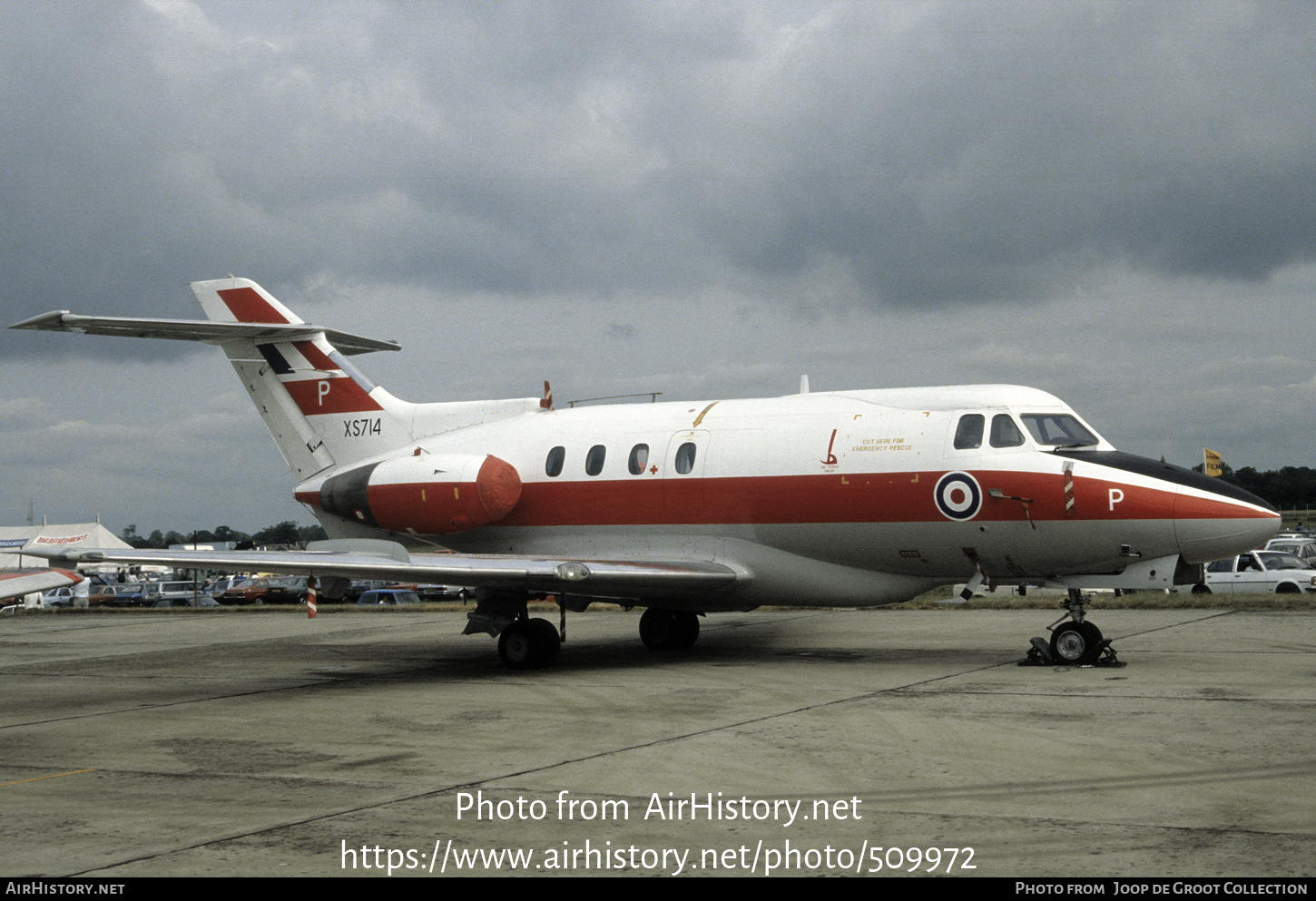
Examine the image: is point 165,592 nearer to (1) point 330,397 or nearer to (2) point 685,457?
(1) point 330,397

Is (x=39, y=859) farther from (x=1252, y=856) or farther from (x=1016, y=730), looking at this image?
(x=1016, y=730)

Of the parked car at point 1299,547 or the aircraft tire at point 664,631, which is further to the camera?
the parked car at point 1299,547

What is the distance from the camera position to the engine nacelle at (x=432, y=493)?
17.9 m

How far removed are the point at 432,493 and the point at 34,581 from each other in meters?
9.88

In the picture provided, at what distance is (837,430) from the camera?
52.6 feet

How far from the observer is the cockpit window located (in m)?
14.9

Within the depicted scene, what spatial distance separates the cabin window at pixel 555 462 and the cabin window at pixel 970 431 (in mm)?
5939

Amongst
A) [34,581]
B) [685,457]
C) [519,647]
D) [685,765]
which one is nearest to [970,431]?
[685,457]

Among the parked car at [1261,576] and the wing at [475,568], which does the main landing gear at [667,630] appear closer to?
the wing at [475,568]

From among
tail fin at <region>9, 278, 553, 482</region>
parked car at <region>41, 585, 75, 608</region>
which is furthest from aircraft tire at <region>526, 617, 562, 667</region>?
parked car at <region>41, 585, 75, 608</region>

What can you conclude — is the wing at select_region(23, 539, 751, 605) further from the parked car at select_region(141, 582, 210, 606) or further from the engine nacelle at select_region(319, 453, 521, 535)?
the parked car at select_region(141, 582, 210, 606)

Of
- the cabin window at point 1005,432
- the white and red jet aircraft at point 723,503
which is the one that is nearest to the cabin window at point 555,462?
the white and red jet aircraft at point 723,503

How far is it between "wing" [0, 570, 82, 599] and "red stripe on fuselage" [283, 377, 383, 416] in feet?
39.4

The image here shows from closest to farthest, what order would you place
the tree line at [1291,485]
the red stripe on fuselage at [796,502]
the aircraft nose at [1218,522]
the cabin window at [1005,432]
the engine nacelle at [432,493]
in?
the aircraft nose at [1218,522], the red stripe on fuselage at [796,502], the cabin window at [1005,432], the engine nacelle at [432,493], the tree line at [1291,485]
